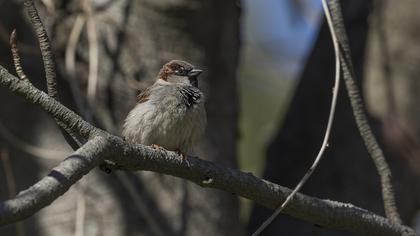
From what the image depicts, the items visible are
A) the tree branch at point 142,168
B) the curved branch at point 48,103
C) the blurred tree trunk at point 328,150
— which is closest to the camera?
the tree branch at point 142,168

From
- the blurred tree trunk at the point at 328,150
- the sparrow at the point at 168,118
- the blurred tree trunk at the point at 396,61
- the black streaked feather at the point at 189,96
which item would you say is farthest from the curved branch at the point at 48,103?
the blurred tree trunk at the point at 396,61

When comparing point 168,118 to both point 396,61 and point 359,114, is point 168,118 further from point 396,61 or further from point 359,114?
point 396,61

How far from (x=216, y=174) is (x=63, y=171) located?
0.82 metres

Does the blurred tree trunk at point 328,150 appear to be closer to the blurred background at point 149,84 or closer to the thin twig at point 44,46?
the blurred background at point 149,84

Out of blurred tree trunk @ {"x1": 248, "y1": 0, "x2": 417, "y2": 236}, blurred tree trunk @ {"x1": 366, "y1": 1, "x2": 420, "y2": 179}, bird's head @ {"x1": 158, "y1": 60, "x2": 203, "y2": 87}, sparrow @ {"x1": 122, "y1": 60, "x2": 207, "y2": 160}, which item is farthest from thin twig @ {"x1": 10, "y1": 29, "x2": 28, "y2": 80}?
blurred tree trunk @ {"x1": 366, "y1": 1, "x2": 420, "y2": 179}

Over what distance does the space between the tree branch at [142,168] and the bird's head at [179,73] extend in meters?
1.29

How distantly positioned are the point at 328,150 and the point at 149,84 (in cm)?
129

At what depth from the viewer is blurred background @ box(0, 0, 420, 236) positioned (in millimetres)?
3816

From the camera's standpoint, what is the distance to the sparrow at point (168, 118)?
3705 millimetres

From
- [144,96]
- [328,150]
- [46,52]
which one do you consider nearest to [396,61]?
[328,150]

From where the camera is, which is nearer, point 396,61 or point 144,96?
point 144,96

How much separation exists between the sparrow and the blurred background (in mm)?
150

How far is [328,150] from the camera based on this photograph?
4.67m

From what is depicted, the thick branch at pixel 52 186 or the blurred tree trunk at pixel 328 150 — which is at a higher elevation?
the thick branch at pixel 52 186
